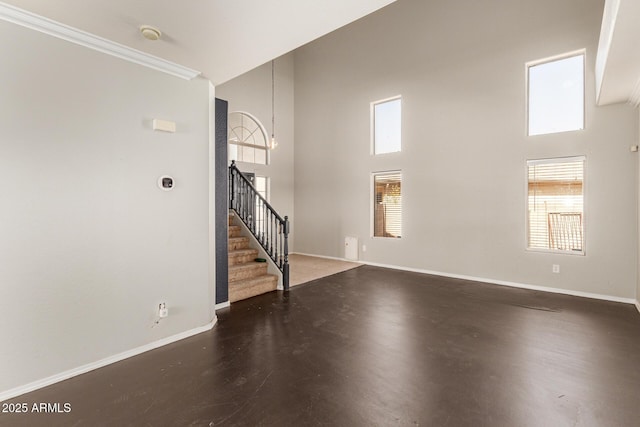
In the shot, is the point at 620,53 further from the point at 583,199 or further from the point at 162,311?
the point at 162,311

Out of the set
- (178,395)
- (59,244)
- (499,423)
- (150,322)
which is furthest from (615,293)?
(59,244)

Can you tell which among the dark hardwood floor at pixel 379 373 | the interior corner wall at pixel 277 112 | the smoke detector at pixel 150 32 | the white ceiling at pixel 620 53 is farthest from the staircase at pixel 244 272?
the white ceiling at pixel 620 53

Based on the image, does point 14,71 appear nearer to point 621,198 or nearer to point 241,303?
point 241,303

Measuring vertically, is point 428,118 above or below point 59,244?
above

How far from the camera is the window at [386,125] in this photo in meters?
6.65

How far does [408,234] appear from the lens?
6.35 metres

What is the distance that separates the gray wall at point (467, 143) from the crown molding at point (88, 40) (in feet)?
15.3

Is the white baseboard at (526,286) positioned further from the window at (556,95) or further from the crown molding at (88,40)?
the crown molding at (88,40)

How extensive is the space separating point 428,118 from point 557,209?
2.77 meters

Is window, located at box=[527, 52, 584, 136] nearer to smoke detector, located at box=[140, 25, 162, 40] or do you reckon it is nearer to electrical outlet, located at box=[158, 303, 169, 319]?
smoke detector, located at box=[140, 25, 162, 40]

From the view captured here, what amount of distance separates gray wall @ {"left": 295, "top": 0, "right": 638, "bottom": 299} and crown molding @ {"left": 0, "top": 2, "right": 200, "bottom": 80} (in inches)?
183

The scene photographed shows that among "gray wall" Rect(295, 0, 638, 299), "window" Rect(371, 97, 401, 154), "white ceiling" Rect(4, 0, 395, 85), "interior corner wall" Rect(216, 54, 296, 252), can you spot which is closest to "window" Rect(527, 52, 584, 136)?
"gray wall" Rect(295, 0, 638, 299)

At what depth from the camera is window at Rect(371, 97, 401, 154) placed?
6652 mm

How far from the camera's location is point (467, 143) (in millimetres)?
5582
